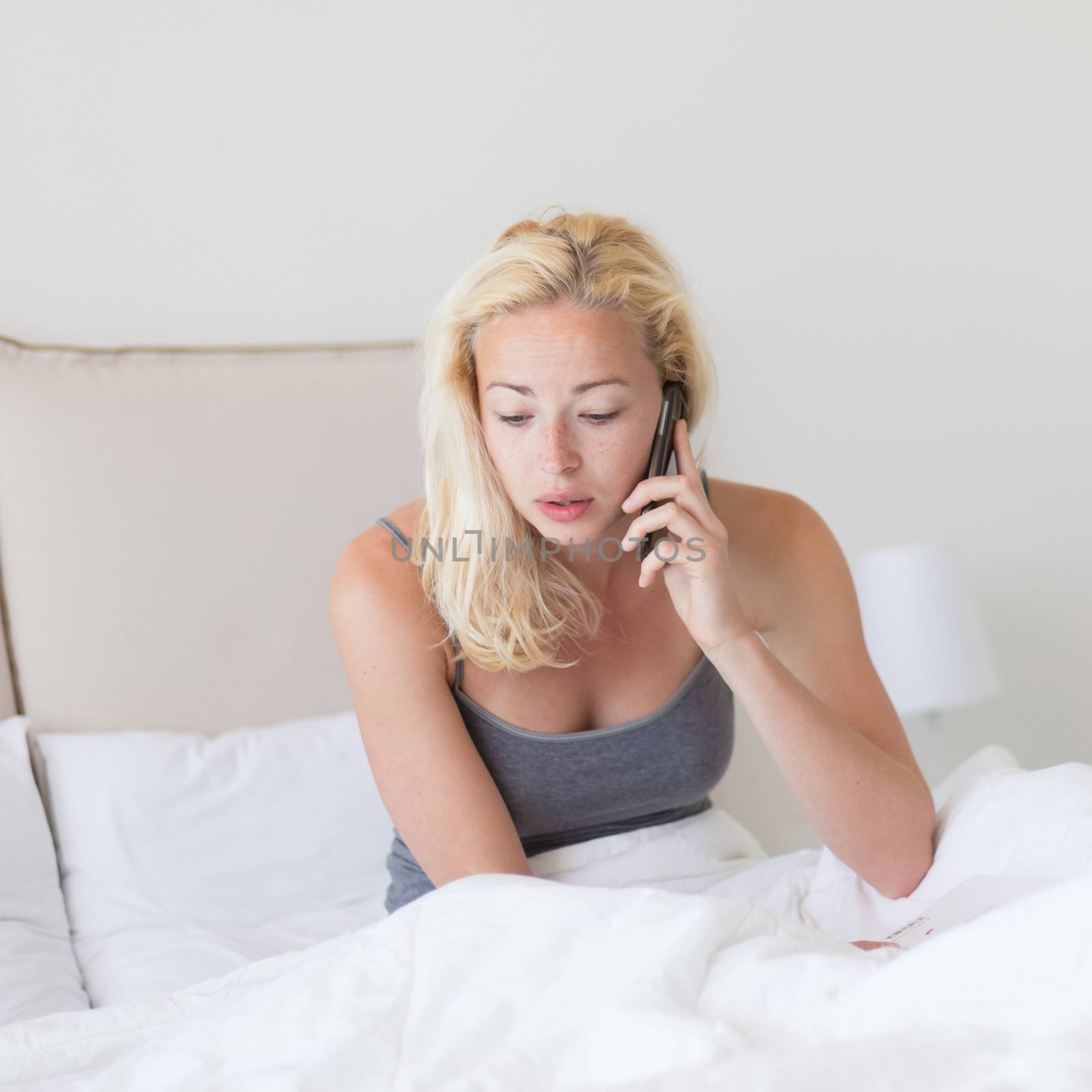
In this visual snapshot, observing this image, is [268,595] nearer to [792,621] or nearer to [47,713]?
[47,713]

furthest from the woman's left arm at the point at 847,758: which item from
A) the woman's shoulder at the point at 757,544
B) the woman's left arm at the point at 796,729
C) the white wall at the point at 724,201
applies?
the white wall at the point at 724,201

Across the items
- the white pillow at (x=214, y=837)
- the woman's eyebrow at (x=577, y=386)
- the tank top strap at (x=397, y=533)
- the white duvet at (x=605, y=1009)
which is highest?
the woman's eyebrow at (x=577, y=386)

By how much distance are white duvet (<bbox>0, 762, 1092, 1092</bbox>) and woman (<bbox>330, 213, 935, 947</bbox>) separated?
0.42m

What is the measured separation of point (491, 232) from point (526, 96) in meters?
0.29

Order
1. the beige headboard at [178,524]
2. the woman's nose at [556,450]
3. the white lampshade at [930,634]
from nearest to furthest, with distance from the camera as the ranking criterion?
the woman's nose at [556,450] → the beige headboard at [178,524] → the white lampshade at [930,634]

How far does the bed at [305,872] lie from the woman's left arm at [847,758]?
5 centimetres

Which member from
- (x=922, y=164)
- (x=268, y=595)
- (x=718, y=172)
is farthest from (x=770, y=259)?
(x=268, y=595)

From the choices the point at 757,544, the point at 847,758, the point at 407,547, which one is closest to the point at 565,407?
the point at 407,547

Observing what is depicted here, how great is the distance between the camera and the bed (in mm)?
803

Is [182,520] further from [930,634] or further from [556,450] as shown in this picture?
[930,634]

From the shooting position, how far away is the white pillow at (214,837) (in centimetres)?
171

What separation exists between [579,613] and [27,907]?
91 cm

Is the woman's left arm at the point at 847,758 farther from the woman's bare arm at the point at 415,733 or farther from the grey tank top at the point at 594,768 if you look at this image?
the woman's bare arm at the point at 415,733

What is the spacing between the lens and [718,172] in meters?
2.43
